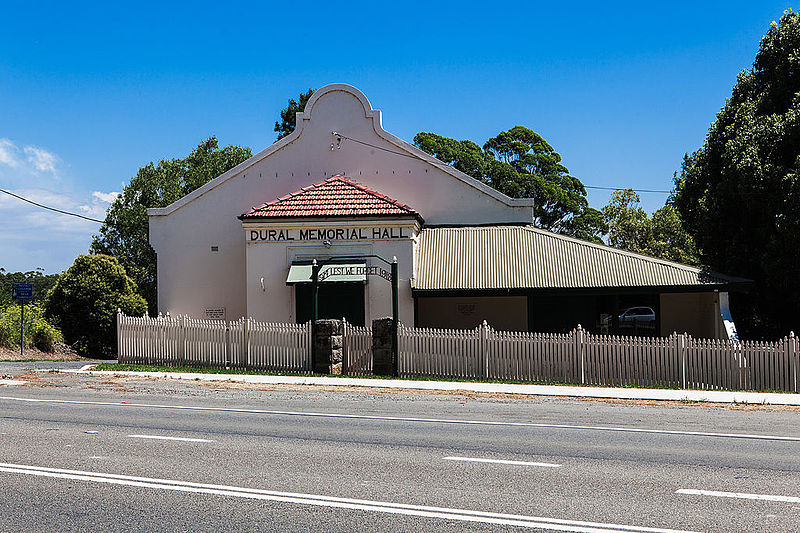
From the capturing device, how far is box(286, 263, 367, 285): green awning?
85.1ft

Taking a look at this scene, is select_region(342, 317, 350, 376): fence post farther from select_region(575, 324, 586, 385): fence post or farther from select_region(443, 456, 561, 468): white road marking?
select_region(443, 456, 561, 468): white road marking

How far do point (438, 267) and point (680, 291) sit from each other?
7.85 metres

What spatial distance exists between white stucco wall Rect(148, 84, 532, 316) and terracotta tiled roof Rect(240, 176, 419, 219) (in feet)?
7.74

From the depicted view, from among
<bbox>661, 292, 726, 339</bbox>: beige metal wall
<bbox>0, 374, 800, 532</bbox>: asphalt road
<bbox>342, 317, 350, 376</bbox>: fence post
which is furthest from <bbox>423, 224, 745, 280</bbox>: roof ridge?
<bbox>0, 374, 800, 532</bbox>: asphalt road

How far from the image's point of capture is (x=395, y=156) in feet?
102

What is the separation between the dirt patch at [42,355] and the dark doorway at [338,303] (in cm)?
1112

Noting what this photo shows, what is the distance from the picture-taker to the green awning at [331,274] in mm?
25938

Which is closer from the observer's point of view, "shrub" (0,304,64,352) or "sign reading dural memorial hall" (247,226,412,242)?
"sign reading dural memorial hall" (247,226,412,242)

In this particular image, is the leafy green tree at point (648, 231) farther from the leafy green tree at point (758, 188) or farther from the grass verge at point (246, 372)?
the grass verge at point (246, 372)

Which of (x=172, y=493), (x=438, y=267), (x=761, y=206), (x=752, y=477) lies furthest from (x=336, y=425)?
(x=761, y=206)

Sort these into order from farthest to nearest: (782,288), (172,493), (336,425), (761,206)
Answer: (782,288) → (761,206) → (336,425) → (172,493)

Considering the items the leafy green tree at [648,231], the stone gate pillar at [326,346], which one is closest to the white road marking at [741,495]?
the stone gate pillar at [326,346]

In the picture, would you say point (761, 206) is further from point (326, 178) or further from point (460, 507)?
point (460, 507)

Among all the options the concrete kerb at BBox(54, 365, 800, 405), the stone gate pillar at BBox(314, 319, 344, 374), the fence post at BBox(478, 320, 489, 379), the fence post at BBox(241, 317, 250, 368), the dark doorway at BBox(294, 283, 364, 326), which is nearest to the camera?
the concrete kerb at BBox(54, 365, 800, 405)
